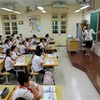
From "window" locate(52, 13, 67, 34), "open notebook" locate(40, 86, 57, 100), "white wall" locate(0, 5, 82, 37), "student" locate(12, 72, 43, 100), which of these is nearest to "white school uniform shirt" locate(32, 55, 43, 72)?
"open notebook" locate(40, 86, 57, 100)

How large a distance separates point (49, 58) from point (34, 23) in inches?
261

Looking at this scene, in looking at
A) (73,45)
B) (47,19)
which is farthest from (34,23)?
(73,45)

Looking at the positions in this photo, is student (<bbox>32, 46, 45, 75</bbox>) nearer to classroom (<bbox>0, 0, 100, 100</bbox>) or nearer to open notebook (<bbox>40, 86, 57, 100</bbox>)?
classroom (<bbox>0, 0, 100, 100</bbox>)

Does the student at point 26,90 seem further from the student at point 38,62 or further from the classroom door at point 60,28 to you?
the classroom door at point 60,28

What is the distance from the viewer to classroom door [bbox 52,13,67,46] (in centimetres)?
1081

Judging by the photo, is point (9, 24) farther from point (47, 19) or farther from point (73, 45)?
point (73, 45)

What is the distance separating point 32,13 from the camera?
421 inches

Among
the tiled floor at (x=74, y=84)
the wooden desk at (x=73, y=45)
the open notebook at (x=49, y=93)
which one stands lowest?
the tiled floor at (x=74, y=84)

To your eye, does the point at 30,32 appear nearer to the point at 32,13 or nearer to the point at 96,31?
the point at 32,13

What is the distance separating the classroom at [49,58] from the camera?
2.54m

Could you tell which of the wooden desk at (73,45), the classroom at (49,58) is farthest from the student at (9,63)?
the wooden desk at (73,45)

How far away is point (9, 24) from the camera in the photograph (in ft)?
36.1

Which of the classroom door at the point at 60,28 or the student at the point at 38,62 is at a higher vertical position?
the classroom door at the point at 60,28

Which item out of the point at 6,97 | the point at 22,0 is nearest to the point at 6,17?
the point at 22,0
